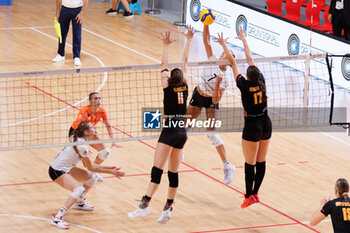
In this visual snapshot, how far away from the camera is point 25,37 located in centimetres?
2045

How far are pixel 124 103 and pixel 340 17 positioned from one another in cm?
640

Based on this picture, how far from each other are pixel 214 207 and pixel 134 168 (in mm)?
1917

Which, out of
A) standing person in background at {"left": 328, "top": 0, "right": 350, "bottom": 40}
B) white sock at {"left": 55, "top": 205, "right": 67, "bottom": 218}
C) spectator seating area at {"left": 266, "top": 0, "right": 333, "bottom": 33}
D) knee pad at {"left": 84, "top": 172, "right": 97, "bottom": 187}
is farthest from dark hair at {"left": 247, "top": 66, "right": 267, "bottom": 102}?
spectator seating area at {"left": 266, "top": 0, "right": 333, "bottom": 33}

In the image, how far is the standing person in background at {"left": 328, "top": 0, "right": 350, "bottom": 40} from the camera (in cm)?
1795

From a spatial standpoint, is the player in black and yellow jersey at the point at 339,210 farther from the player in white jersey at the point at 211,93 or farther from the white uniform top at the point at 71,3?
the white uniform top at the point at 71,3

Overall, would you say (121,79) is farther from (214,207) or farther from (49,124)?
(214,207)

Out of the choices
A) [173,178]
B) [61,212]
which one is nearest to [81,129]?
[61,212]

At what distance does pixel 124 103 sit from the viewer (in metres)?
15.5

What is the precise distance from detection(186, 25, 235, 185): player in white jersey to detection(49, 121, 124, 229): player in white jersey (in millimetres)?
2014

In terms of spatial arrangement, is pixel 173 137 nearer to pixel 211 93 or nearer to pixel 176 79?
pixel 176 79

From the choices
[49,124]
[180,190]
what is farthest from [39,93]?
[180,190]

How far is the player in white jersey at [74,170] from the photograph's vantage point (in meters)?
10.1

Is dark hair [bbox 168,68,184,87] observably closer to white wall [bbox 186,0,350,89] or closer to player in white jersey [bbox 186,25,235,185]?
player in white jersey [bbox 186,25,235,185]

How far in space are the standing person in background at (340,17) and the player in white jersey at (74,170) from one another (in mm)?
9579
